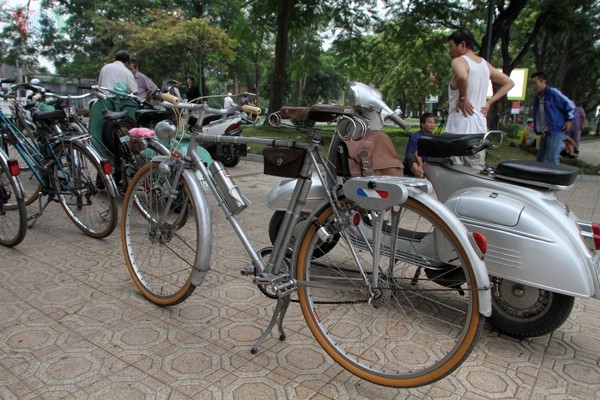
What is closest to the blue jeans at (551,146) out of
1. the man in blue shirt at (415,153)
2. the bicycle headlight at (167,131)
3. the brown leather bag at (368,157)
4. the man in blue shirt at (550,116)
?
the man in blue shirt at (550,116)

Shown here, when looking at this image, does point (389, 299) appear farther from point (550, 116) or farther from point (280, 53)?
point (280, 53)

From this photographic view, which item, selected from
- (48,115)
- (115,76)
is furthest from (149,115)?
(115,76)

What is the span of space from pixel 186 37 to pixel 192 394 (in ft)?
84.4

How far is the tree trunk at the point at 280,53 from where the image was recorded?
41.1 ft

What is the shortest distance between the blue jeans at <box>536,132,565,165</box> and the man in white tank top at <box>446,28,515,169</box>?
3121 millimetres

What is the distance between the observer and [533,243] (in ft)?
7.80

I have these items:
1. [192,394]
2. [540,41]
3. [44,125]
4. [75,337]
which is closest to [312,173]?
[192,394]

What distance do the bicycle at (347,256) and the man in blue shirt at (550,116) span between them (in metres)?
4.65

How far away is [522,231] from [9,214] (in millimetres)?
4053

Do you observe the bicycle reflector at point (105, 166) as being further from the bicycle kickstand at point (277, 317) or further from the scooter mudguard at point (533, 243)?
the scooter mudguard at point (533, 243)

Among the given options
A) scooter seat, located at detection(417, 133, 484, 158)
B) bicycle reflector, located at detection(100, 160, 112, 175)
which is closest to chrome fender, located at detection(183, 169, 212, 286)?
scooter seat, located at detection(417, 133, 484, 158)

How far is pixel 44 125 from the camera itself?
14.4ft

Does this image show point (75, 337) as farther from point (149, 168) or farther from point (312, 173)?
point (312, 173)

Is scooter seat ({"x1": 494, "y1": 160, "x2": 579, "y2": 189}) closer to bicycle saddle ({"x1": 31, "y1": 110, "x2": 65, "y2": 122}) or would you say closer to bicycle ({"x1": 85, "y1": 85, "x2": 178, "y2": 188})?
bicycle ({"x1": 85, "y1": 85, "x2": 178, "y2": 188})
